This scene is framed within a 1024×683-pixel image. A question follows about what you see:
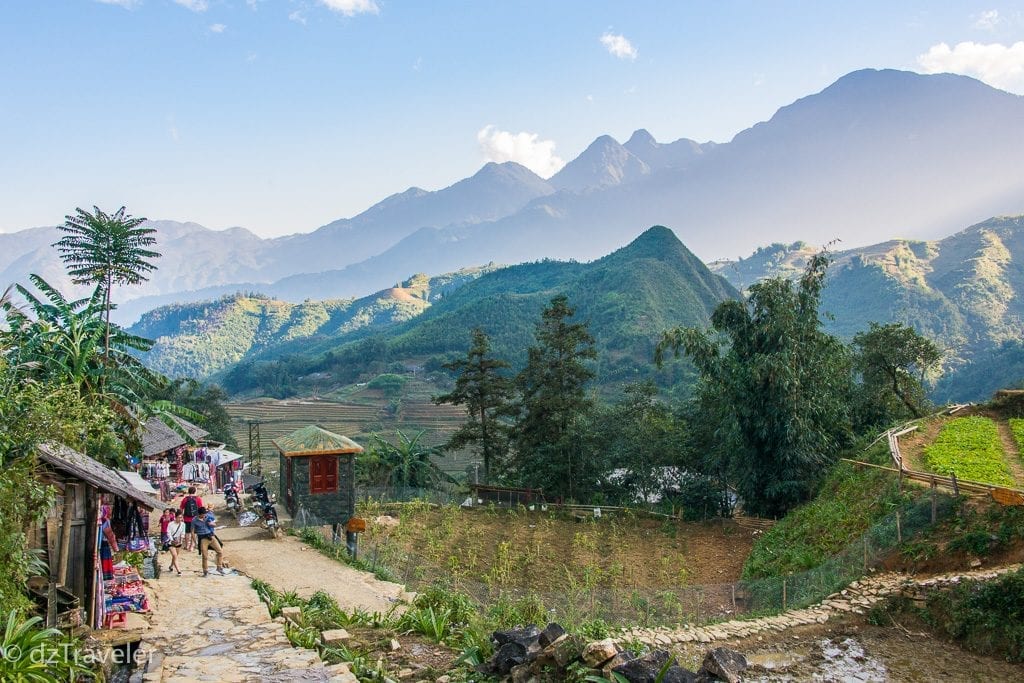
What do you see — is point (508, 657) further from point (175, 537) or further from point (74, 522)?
point (175, 537)

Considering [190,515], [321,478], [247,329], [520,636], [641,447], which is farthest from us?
[247,329]

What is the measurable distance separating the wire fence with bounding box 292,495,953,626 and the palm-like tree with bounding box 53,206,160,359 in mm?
10750

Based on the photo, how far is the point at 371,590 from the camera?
40.9ft

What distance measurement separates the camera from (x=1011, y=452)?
16750 mm

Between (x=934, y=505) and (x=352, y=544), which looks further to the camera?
(x=352, y=544)

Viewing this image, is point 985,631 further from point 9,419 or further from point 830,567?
point 9,419

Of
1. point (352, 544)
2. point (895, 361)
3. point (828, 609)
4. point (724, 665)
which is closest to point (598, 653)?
point (724, 665)

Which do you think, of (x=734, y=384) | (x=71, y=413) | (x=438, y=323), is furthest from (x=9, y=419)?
(x=438, y=323)

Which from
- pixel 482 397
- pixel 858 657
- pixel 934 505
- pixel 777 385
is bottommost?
pixel 858 657

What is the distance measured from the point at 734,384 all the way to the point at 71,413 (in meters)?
18.1

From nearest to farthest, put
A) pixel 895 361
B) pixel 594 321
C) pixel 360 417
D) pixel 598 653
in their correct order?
pixel 598 653
pixel 895 361
pixel 360 417
pixel 594 321

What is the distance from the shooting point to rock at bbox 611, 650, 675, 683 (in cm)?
631

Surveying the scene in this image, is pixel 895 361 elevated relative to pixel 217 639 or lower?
elevated

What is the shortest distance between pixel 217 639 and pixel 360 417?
60.1m
